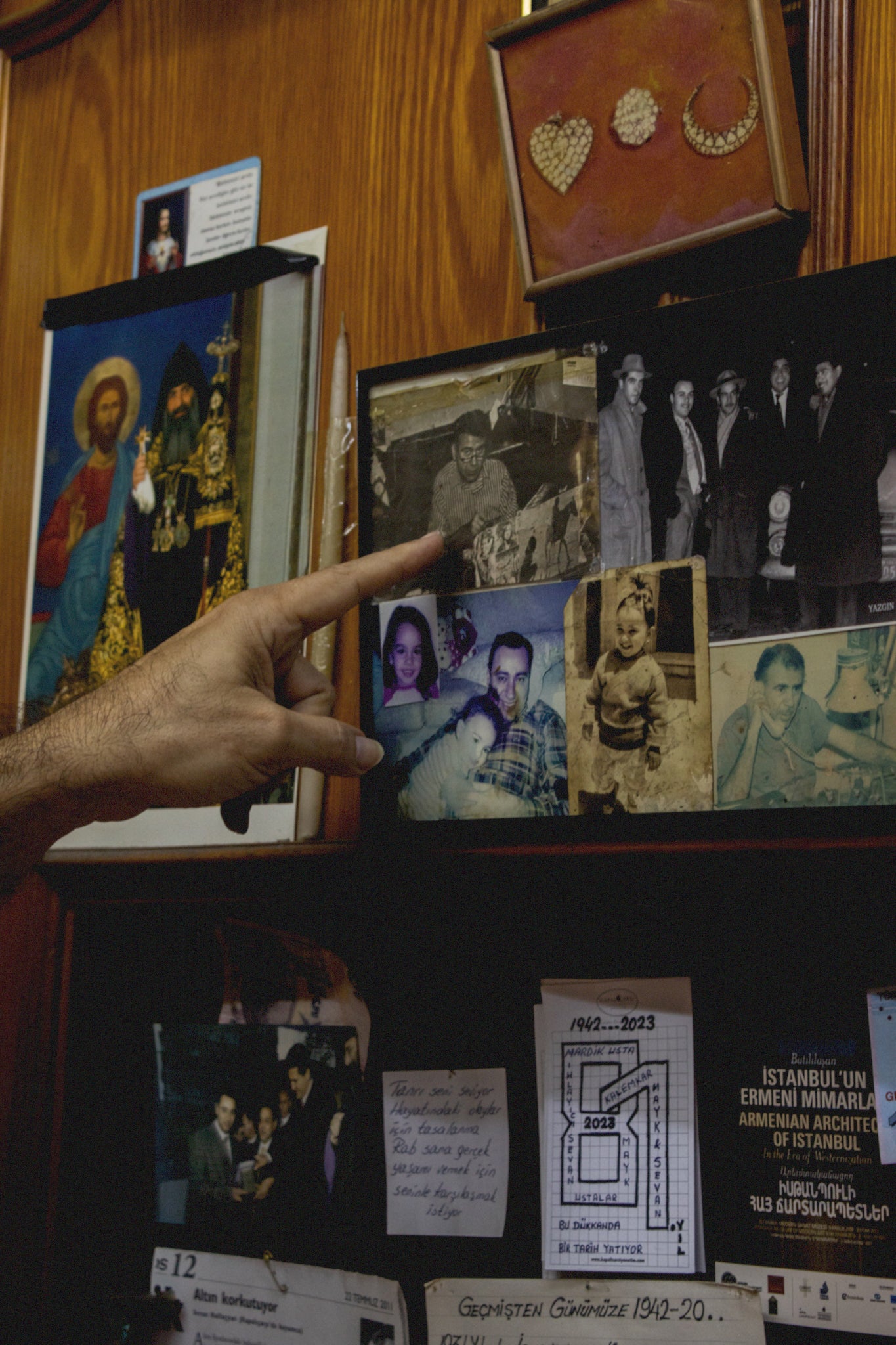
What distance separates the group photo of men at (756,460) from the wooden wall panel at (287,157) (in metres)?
0.18

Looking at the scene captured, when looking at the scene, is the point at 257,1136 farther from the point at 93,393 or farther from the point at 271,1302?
the point at 93,393

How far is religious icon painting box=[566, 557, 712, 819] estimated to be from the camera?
855mm

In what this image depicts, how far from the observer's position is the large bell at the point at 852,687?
799 mm

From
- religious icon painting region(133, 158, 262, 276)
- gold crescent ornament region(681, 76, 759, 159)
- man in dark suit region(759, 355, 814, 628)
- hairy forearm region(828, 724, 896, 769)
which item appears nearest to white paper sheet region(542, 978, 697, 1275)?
hairy forearm region(828, 724, 896, 769)

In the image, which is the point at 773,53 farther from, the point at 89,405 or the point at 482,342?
the point at 89,405

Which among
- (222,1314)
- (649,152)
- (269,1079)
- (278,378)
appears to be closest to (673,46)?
(649,152)

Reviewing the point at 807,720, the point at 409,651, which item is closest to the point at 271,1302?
the point at 409,651

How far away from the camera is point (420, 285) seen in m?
1.08

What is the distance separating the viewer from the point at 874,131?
2.85ft

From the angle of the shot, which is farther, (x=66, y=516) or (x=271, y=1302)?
(x=66, y=516)

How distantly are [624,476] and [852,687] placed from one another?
25 cm

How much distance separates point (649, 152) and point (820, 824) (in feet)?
1.82

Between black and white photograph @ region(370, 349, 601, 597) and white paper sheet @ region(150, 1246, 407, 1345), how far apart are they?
643 millimetres

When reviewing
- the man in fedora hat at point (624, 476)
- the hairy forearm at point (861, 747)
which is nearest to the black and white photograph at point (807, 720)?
the hairy forearm at point (861, 747)
